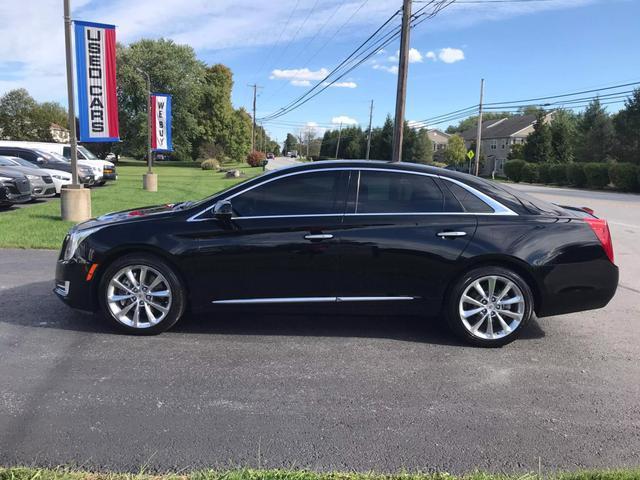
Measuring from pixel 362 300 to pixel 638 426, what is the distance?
2.22 m

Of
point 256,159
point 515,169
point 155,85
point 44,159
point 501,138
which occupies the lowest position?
point 44,159

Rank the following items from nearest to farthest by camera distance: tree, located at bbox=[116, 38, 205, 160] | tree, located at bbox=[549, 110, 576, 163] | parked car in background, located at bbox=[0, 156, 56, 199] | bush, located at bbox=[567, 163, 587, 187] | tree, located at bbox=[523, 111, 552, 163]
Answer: parked car in background, located at bbox=[0, 156, 56, 199]
bush, located at bbox=[567, 163, 587, 187]
tree, located at bbox=[116, 38, 205, 160]
tree, located at bbox=[523, 111, 552, 163]
tree, located at bbox=[549, 110, 576, 163]

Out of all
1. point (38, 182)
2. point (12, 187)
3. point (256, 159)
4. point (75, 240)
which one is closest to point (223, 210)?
point (75, 240)

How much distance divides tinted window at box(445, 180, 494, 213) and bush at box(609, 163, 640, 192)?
38.1 m

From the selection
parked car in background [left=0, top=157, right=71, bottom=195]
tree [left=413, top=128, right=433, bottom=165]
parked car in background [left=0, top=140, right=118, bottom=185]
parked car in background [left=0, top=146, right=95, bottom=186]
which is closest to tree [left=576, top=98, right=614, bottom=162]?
tree [left=413, top=128, right=433, bottom=165]

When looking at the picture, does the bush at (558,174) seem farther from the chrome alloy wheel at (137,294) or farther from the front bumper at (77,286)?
the front bumper at (77,286)

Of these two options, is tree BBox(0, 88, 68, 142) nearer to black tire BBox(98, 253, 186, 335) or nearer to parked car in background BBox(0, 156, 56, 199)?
parked car in background BBox(0, 156, 56, 199)

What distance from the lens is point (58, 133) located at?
3681 inches

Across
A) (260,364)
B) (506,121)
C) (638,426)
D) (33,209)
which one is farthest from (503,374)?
(506,121)

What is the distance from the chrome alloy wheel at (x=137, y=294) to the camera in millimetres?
4727

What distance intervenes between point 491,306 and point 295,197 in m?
1.99

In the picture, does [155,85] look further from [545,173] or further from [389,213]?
[389,213]

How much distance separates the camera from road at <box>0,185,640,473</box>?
2965mm

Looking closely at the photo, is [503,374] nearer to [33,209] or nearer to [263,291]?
[263,291]
